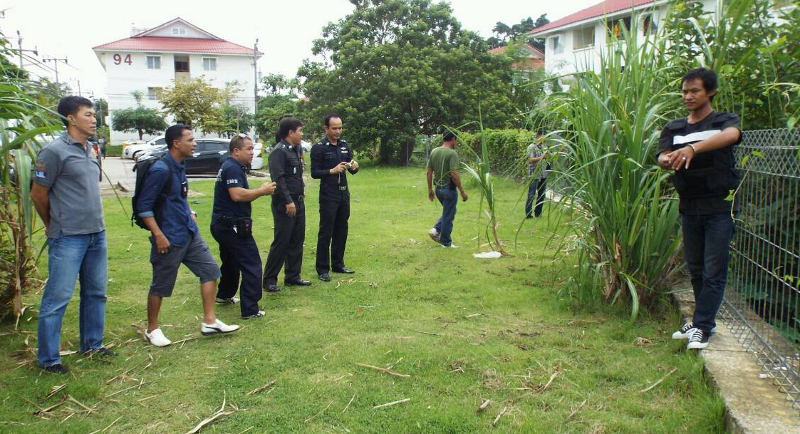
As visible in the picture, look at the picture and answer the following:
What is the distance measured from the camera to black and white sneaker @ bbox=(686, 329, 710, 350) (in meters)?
3.80

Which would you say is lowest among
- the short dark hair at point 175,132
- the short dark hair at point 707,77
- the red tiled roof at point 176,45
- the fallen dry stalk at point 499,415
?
the fallen dry stalk at point 499,415

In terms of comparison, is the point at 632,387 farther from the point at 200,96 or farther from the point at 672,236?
the point at 200,96

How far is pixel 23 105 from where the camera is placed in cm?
416

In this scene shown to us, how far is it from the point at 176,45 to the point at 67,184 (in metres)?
47.4

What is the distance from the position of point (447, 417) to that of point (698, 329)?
5.79 ft

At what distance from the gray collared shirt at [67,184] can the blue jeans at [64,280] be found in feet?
0.29

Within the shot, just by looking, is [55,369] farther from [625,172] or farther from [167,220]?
[625,172]

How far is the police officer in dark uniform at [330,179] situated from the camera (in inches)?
258

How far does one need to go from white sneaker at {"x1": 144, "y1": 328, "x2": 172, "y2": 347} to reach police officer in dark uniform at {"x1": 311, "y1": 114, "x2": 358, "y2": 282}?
2.20 metres

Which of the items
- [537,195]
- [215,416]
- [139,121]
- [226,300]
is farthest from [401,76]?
[139,121]

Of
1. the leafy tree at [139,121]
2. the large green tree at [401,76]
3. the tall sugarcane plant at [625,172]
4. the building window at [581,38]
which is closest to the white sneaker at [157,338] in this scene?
the tall sugarcane plant at [625,172]

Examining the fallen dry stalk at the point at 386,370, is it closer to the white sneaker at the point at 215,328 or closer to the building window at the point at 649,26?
the white sneaker at the point at 215,328

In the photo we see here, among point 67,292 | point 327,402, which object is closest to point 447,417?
point 327,402

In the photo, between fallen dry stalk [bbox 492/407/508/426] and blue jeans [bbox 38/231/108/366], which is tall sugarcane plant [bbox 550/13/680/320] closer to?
A: fallen dry stalk [bbox 492/407/508/426]
